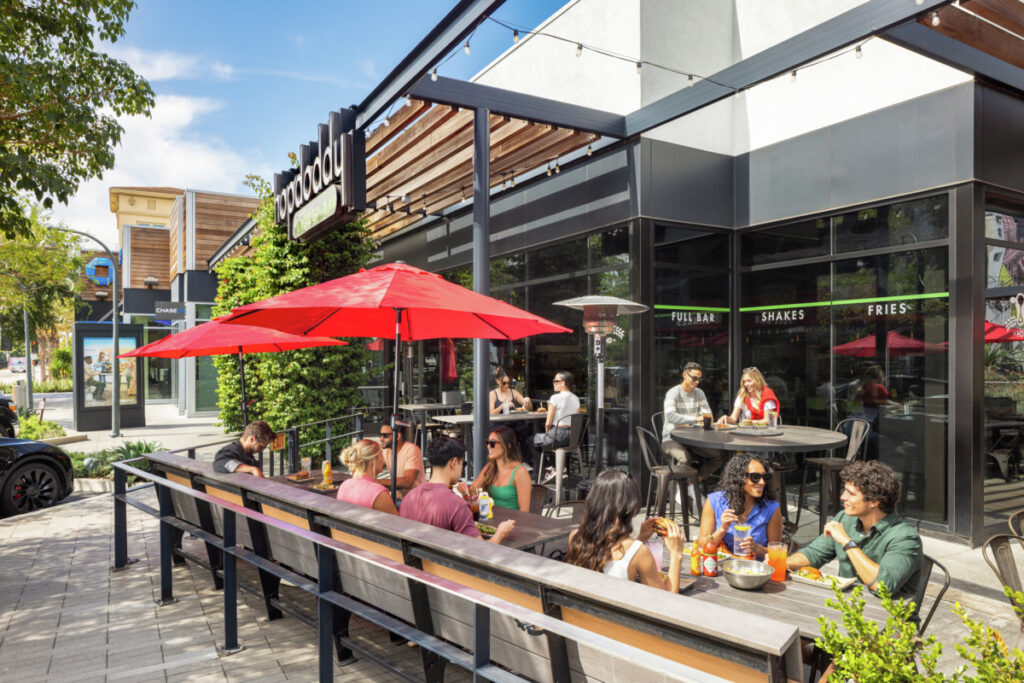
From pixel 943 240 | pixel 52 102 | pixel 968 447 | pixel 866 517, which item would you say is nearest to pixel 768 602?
pixel 866 517

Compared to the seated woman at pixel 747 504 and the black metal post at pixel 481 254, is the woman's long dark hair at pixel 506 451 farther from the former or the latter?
the black metal post at pixel 481 254

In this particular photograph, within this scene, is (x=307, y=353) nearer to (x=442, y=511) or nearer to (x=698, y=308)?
(x=698, y=308)

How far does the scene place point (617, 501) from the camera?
9.53 feet

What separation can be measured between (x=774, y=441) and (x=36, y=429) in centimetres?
1480

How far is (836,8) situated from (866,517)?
6.97 metres

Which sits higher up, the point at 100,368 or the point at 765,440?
the point at 100,368

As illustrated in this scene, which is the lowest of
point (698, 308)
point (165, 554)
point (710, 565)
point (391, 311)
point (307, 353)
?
point (165, 554)

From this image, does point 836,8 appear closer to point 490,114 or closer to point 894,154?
point 894,154

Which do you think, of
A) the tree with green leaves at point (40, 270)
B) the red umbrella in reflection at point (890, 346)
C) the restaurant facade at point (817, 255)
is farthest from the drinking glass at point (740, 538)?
the tree with green leaves at point (40, 270)

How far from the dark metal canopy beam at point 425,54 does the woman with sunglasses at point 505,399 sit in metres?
3.96

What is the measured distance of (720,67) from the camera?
9078 mm

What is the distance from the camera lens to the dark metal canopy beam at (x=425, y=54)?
4.91 m

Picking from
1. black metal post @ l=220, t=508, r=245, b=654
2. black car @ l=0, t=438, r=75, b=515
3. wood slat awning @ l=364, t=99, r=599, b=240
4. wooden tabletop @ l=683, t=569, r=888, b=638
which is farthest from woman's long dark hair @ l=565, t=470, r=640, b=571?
black car @ l=0, t=438, r=75, b=515

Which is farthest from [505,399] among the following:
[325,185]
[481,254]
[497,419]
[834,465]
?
[834,465]
